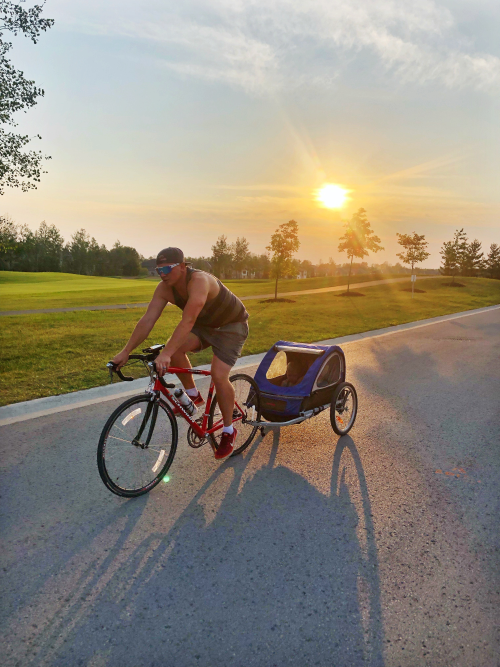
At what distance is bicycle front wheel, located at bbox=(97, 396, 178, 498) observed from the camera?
3680 millimetres

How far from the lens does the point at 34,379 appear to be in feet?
26.2

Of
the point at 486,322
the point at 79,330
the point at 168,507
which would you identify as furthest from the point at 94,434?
the point at 486,322

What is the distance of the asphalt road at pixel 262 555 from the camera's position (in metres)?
2.42

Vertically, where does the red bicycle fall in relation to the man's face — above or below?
below

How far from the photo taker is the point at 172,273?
12.5 ft

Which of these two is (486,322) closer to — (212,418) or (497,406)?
(497,406)

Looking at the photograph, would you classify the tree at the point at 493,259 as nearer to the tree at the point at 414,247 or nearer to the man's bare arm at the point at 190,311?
the tree at the point at 414,247

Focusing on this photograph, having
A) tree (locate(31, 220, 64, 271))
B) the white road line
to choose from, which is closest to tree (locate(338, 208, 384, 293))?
the white road line

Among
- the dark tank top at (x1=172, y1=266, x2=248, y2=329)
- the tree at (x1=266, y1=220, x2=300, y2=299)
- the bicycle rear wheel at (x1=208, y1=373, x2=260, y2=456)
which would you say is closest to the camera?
the dark tank top at (x1=172, y1=266, x2=248, y2=329)

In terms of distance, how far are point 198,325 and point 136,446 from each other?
1.21 m

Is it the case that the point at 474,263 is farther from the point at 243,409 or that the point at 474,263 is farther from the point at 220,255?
the point at 243,409

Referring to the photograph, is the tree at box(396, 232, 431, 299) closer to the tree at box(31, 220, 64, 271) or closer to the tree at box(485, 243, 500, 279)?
the tree at box(485, 243, 500, 279)

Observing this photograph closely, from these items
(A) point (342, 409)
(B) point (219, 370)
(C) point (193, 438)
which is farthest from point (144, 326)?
(A) point (342, 409)

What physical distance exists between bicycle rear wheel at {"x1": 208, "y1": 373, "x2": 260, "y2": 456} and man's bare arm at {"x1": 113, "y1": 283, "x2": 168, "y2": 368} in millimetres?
1069
